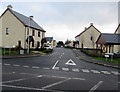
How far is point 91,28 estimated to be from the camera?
195ft

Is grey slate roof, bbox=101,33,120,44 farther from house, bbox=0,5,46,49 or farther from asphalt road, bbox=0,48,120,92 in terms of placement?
asphalt road, bbox=0,48,120,92

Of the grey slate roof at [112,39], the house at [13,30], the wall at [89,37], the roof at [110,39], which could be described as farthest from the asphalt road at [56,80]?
the wall at [89,37]

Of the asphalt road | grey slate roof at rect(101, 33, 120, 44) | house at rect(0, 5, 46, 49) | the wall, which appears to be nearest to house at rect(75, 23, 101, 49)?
the wall

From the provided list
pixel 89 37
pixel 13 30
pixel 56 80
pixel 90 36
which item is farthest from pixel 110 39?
pixel 56 80

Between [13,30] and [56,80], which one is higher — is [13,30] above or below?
above

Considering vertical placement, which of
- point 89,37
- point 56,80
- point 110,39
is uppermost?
point 89,37

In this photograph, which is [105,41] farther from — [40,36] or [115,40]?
[40,36]

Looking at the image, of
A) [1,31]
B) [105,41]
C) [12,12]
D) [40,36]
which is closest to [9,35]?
[1,31]

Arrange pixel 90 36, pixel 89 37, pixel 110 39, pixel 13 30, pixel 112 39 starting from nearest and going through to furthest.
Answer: pixel 110 39
pixel 112 39
pixel 13 30
pixel 90 36
pixel 89 37

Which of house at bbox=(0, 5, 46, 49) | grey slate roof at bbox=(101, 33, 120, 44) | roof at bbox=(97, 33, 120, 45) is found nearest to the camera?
roof at bbox=(97, 33, 120, 45)

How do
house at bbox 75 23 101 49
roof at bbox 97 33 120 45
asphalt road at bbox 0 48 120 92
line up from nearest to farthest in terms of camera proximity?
1. asphalt road at bbox 0 48 120 92
2. roof at bbox 97 33 120 45
3. house at bbox 75 23 101 49

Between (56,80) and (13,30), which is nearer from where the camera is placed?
(56,80)

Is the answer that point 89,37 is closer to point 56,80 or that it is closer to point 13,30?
point 13,30

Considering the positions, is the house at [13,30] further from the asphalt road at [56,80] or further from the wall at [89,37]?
the wall at [89,37]
